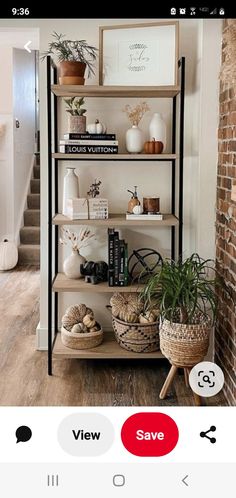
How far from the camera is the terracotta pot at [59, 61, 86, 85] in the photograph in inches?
62.1

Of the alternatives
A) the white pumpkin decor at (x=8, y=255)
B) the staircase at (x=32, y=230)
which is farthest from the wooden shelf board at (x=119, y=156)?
the staircase at (x=32, y=230)

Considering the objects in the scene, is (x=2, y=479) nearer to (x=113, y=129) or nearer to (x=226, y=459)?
(x=226, y=459)

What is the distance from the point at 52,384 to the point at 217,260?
514 mm

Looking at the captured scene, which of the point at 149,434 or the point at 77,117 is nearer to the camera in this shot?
the point at 149,434

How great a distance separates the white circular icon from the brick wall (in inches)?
28.5

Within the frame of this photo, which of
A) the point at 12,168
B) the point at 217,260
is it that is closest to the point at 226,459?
the point at 217,260

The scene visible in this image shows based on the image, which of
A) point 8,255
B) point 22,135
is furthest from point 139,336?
point 22,135

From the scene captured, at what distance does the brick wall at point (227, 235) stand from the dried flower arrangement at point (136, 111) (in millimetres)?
253

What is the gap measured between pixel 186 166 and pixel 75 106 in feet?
1.12

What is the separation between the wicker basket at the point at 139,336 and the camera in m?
1.64

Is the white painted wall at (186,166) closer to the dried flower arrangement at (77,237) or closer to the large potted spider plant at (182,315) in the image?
the dried flower arrangement at (77,237)

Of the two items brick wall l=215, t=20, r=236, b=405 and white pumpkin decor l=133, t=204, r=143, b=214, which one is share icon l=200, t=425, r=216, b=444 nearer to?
brick wall l=215, t=20, r=236, b=405

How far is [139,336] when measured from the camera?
1.64 metres

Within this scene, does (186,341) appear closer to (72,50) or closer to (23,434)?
(72,50)
